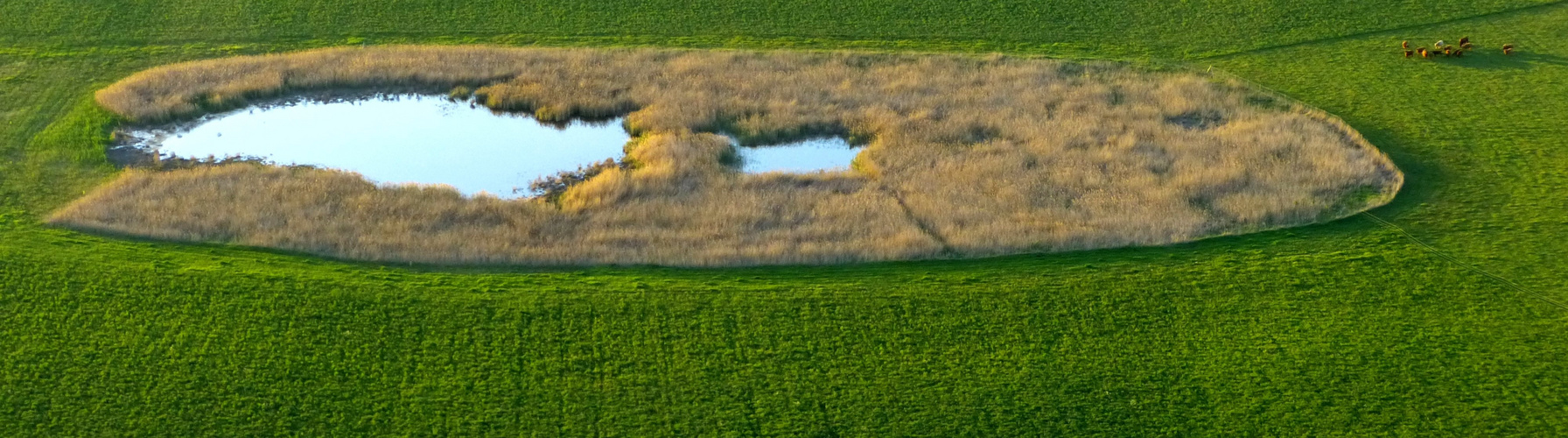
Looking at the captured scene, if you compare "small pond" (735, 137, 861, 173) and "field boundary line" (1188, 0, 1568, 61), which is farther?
"field boundary line" (1188, 0, 1568, 61)

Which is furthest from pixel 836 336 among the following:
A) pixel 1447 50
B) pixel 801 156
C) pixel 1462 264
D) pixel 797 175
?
pixel 1447 50

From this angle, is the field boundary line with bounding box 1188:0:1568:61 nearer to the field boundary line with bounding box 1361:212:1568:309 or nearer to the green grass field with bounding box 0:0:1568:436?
the green grass field with bounding box 0:0:1568:436

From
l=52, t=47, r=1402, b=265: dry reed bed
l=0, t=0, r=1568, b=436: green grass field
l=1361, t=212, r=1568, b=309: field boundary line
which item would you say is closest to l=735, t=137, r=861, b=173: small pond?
l=52, t=47, r=1402, b=265: dry reed bed

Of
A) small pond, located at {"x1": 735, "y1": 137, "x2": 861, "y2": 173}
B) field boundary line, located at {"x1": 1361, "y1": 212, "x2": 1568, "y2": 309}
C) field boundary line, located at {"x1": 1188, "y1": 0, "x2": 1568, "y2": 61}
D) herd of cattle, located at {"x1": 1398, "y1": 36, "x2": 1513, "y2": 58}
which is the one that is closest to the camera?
field boundary line, located at {"x1": 1361, "y1": 212, "x2": 1568, "y2": 309}

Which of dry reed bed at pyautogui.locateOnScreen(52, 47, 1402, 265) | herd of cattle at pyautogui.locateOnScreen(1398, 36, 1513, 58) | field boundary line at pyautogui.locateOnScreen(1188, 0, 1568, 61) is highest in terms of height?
field boundary line at pyautogui.locateOnScreen(1188, 0, 1568, 61)

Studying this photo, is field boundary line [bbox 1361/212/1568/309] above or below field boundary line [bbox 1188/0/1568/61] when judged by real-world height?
A: below

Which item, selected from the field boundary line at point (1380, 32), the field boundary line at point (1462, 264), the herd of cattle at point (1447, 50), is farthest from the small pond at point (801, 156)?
the herd of cattle at point (1447, 50)
